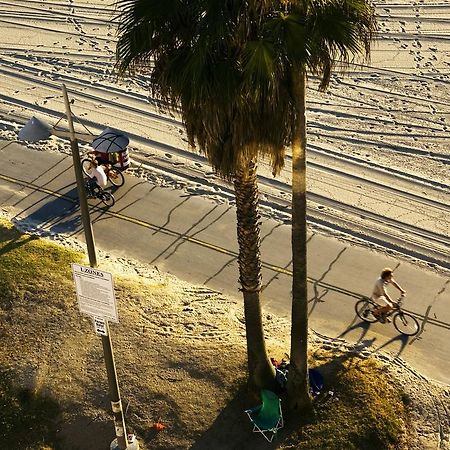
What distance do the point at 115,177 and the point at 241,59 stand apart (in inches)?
448

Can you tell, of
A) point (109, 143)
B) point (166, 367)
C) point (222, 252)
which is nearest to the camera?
point (166, 367)

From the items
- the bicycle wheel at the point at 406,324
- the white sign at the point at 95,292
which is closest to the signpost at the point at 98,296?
the white sign at the point at 95,292

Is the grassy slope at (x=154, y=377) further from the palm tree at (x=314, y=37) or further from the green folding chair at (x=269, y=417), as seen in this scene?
the palm tree at (x=314, y=37)

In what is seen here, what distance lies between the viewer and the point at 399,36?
89.2 ft

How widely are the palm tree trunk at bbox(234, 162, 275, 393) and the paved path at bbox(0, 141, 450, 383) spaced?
2689 millimetres

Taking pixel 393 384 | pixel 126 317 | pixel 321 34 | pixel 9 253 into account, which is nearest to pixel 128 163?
pixel 9 253

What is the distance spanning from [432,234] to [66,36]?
56.8ft

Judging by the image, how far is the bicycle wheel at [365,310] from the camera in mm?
15617

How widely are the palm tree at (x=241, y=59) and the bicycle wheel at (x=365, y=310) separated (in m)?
6.10

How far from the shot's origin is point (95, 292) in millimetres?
10727

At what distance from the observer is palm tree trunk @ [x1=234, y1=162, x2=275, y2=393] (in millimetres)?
11023

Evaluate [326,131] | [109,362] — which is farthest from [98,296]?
[326,131]

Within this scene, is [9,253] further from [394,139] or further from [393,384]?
[394,139]

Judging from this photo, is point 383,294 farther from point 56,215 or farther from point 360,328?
point 56,215
